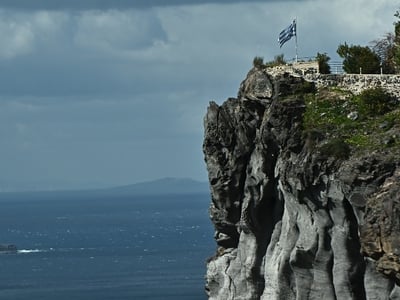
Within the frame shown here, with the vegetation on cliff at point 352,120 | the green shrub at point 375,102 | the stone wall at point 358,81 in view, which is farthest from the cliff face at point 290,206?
the green shrub at point 375,102

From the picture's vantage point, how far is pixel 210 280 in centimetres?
8400

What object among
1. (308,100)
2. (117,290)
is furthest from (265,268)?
(117,290)

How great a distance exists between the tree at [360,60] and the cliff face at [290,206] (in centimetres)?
549

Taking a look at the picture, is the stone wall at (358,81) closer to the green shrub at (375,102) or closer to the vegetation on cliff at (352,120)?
the vegetation on cliff at (352,120)

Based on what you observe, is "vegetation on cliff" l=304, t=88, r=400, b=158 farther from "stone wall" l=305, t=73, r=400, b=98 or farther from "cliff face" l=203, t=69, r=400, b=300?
"stone wall" l=305, t=73, r=400, b=98

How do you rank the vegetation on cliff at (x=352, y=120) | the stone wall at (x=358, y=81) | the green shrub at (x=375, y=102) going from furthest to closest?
the stone wall at (x=358, y=81) < the green shrub at (x=375, y=102) < the vegetation on cliff at (x=352, y=120)

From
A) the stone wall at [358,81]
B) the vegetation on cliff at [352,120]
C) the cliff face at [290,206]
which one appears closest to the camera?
the cliff face at [290,206]

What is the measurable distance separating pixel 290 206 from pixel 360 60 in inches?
478

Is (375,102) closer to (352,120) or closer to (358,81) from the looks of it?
(352,120)

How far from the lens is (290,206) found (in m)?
73.1

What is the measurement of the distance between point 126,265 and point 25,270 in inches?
531

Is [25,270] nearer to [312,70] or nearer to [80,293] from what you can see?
[80,293]

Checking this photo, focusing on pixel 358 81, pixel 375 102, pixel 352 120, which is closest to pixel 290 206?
pixel 352 120

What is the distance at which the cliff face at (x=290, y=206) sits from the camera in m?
63.9
